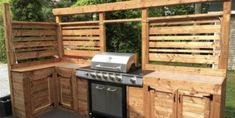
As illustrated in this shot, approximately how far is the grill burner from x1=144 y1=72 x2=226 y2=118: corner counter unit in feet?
0.88

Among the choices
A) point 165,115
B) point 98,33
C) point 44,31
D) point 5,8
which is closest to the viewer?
point 165,115

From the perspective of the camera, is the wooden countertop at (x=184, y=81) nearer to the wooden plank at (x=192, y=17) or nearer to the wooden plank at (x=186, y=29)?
the wooden plank at (x=186, y=29)

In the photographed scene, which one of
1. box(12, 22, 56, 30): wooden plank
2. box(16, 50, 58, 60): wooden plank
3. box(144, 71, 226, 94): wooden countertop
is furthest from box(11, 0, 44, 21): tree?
box(144, 71, 226, 94): wooden countertop

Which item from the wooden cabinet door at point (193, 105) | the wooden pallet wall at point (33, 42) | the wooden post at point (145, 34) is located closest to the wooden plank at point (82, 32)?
the wooden pallet wall at point (33, 42)

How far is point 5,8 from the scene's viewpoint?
4.00m

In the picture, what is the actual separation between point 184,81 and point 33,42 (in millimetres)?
3076

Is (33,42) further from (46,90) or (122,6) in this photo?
(122,6)

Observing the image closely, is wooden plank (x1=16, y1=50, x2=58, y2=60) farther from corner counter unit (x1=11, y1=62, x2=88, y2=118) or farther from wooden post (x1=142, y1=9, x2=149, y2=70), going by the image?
wooden post (x1=142, y1=9, x2=149, y2=70)

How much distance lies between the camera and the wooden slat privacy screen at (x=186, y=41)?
328 centimetres

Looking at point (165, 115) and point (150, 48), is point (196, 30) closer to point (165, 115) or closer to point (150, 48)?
point (150, 48)

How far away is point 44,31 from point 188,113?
3288mm

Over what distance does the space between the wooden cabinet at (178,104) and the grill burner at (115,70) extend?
1.12 feet

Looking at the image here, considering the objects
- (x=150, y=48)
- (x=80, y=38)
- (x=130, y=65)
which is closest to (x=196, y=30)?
(x=150, y=48)

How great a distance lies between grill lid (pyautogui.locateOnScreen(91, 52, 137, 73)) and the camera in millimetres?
3691
